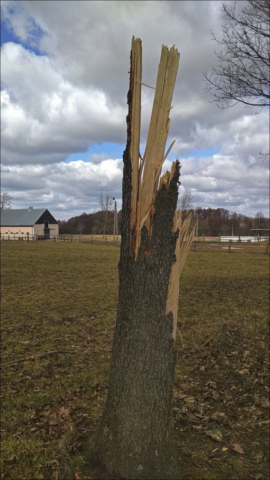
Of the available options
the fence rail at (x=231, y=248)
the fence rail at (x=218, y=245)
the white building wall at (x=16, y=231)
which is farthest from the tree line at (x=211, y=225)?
the fence rail at (x=231, y=248)

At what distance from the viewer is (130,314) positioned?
230cm

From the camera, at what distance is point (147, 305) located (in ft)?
7.47

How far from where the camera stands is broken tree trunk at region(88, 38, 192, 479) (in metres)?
2.26

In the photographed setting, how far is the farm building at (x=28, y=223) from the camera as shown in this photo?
2218 inches

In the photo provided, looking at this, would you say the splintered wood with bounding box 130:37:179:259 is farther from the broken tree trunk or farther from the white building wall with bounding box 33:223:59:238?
the white building wall with bounding box 33:223:59:238

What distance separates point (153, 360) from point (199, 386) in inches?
81.1

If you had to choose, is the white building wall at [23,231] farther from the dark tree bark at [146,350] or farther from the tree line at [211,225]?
the dark tree bark at [146,350]

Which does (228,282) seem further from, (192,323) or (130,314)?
(130,314)

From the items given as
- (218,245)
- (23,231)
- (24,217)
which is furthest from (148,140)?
(24,217)

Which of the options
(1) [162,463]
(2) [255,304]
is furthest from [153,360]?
(2) [255,304]

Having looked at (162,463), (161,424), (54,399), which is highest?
(161,424)

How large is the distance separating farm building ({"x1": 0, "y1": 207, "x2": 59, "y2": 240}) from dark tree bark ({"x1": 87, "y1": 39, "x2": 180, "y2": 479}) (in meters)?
54.5

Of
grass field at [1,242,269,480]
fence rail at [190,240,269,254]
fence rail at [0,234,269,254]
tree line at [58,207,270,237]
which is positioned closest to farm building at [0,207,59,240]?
fence rail at [0,234,269,254]

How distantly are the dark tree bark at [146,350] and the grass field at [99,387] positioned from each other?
0.26m
